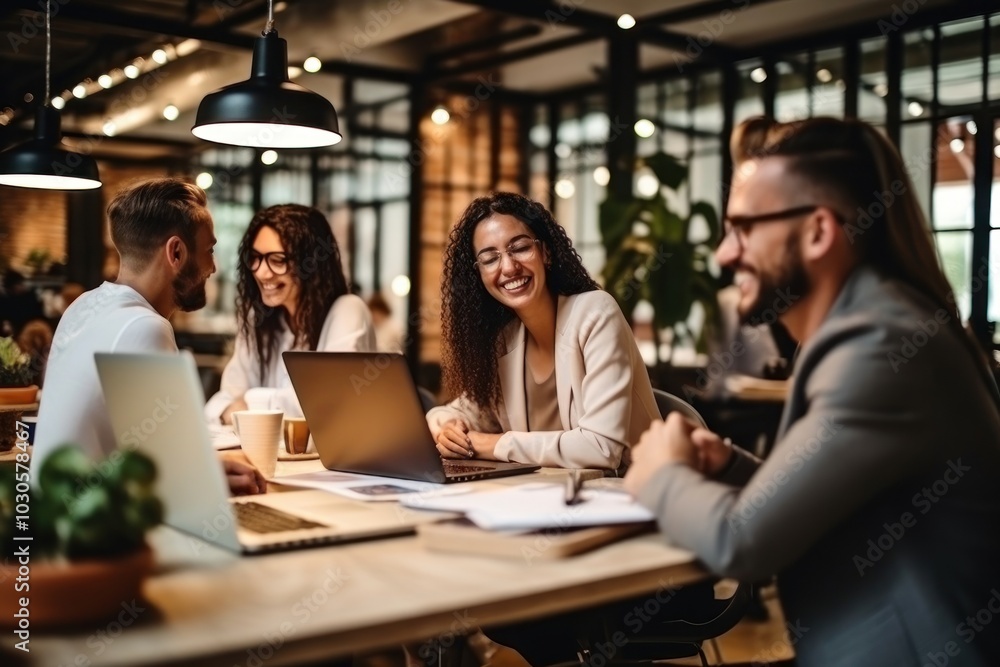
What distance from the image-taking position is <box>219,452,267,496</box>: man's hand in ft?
5.66

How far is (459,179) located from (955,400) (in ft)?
25.4

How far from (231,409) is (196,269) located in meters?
0.89

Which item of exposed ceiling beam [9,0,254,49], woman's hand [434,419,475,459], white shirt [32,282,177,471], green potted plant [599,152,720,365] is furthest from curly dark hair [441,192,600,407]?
exposed ceiling beam [9,0,254,49]

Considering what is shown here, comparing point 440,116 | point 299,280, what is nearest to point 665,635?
point 299,280

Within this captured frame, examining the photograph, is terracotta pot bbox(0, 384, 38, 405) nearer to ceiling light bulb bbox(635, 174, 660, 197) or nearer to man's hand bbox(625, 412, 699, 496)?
man's hand bbox(625, 412, 699, 496)

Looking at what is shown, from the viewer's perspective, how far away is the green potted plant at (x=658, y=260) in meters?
6.00

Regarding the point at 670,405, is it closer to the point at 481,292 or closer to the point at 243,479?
the point at 481,292

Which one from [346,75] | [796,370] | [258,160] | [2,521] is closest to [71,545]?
[2,521]

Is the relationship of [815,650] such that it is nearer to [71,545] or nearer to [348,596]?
[348,596]

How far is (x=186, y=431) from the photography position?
1.27 m

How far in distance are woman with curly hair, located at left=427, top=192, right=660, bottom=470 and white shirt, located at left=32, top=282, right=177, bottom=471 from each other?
77cm

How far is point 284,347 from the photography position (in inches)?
127

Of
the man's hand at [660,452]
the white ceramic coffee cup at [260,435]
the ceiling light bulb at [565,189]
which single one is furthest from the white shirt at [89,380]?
the ceiling light bulb at [565,189]

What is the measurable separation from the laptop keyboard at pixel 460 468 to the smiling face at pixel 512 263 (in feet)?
1.91
